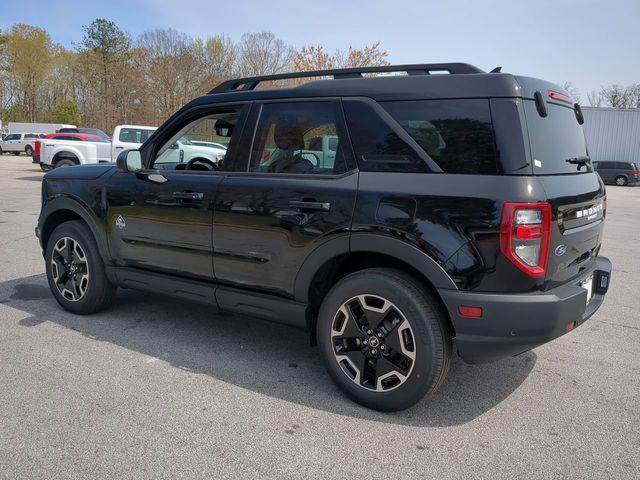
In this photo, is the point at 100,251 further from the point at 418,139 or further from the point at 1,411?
the point at 418,139

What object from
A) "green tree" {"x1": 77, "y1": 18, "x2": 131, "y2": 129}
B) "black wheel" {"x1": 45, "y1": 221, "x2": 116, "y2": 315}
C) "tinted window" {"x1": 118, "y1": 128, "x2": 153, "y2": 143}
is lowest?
"black wheel" {"x1": 45, "y1": 221, "x2": 116, "y2": 315}

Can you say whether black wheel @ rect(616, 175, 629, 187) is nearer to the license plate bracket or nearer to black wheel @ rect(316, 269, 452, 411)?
the license plate bracket

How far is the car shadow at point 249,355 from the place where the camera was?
327 centimetres

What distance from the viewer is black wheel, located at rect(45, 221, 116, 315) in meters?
4.59

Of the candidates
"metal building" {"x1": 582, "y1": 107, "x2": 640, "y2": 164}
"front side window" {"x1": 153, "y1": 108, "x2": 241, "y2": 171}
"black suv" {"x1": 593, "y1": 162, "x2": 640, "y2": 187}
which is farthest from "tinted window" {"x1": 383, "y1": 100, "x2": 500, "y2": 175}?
"metal building" {"x1": 582, "y1": 107, "x2": 640, "y2": 164}

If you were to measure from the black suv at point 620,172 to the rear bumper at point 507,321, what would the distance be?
32449 millimetres

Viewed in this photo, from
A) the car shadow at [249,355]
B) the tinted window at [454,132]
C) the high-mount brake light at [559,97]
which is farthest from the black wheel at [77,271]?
the high-mount brake light at [559,97]

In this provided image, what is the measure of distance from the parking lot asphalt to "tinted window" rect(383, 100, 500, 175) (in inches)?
58.3

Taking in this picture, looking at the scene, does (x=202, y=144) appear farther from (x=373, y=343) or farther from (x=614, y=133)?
(x=614, y=133)

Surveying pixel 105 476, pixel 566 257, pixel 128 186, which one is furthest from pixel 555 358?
pixel 128 186

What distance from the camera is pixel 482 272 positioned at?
9.12 feet

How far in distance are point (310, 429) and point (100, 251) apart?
2582mm

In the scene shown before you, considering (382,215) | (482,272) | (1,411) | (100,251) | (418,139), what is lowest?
(1,411)

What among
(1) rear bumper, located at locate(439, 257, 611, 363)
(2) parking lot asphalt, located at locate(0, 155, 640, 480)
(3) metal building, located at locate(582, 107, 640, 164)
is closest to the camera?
(2) parking lot asphalt, located at locate(0, 155, 640, 480)
